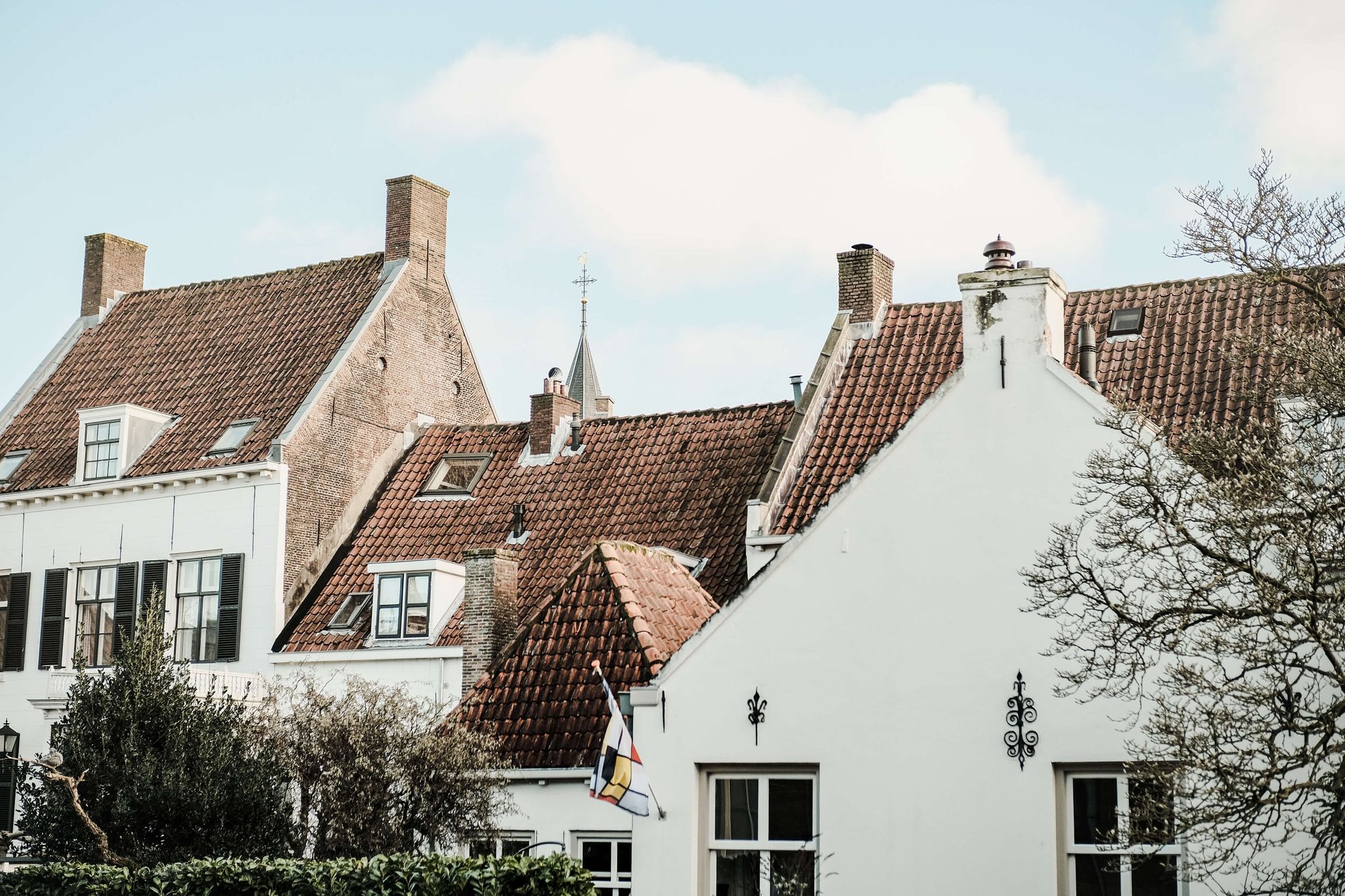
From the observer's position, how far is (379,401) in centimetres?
3117

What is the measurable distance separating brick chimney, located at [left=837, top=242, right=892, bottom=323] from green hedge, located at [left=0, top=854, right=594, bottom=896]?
1249 cm

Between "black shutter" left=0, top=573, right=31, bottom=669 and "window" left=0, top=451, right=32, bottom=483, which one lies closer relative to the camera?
"black shutter" left=0, top=573, right=31, bottom=669

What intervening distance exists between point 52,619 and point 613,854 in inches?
612

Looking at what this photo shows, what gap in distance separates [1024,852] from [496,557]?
11.0 meters

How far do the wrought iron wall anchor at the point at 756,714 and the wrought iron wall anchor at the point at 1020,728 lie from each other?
2.27m

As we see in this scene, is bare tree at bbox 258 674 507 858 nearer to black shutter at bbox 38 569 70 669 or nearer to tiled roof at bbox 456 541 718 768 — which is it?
tiled roof at bbox 456 541 718 768

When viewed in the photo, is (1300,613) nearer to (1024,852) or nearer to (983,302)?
(1024,852)

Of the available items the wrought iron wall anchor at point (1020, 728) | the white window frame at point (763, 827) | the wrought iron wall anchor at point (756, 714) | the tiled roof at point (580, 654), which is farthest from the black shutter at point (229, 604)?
the wrought iron wall anchor at point (1020, 728)

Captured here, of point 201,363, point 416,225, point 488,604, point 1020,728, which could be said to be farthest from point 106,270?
point 1020,728

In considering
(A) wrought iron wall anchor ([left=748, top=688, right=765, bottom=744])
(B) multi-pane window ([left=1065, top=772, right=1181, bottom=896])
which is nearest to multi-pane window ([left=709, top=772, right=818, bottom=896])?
(A) wrought iron wall anchor ([left=748, top=688, right=765, bottom=744])

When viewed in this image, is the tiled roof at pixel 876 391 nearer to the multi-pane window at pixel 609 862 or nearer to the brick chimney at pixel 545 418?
the multi-pane window at pixel 609 862

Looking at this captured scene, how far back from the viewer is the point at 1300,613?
479 inches

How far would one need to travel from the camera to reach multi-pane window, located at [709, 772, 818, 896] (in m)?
14.7

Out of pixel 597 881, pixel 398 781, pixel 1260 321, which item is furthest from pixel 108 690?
pixel 1260 321
